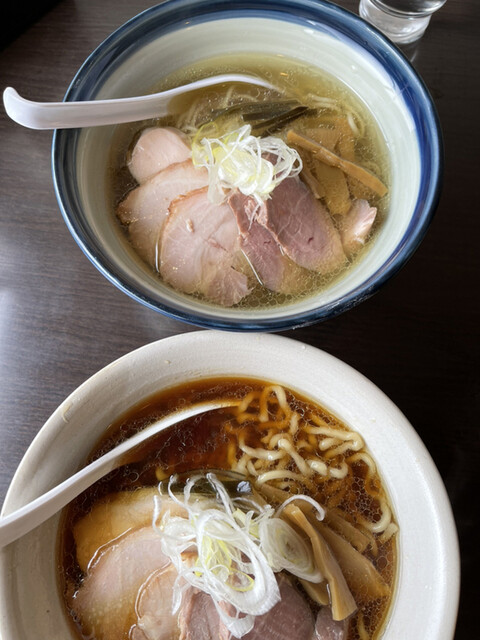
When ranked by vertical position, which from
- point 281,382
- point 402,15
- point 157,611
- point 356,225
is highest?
point 402,15

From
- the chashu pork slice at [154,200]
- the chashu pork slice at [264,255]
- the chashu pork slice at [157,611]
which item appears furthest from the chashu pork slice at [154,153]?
the chashu pork slice at [157,611]

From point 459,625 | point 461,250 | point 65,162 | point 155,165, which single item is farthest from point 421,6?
point 459,625

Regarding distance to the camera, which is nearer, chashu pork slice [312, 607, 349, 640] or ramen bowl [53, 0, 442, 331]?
ramen bowl [53, 0, 442, 331]

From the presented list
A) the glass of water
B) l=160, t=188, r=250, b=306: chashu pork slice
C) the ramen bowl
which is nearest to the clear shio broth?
the ramen bowl

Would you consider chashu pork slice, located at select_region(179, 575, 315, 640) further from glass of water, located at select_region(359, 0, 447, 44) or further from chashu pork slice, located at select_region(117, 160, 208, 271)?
glass of water, located at select_region(359, 0, 447, 44)

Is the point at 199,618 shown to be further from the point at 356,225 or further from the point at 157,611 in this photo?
the point at 356,225

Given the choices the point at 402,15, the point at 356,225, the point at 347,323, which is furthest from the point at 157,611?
the point at 402,15

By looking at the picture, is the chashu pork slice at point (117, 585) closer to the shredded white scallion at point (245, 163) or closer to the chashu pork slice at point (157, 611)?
the chashu pork slice at point (157, 611)
